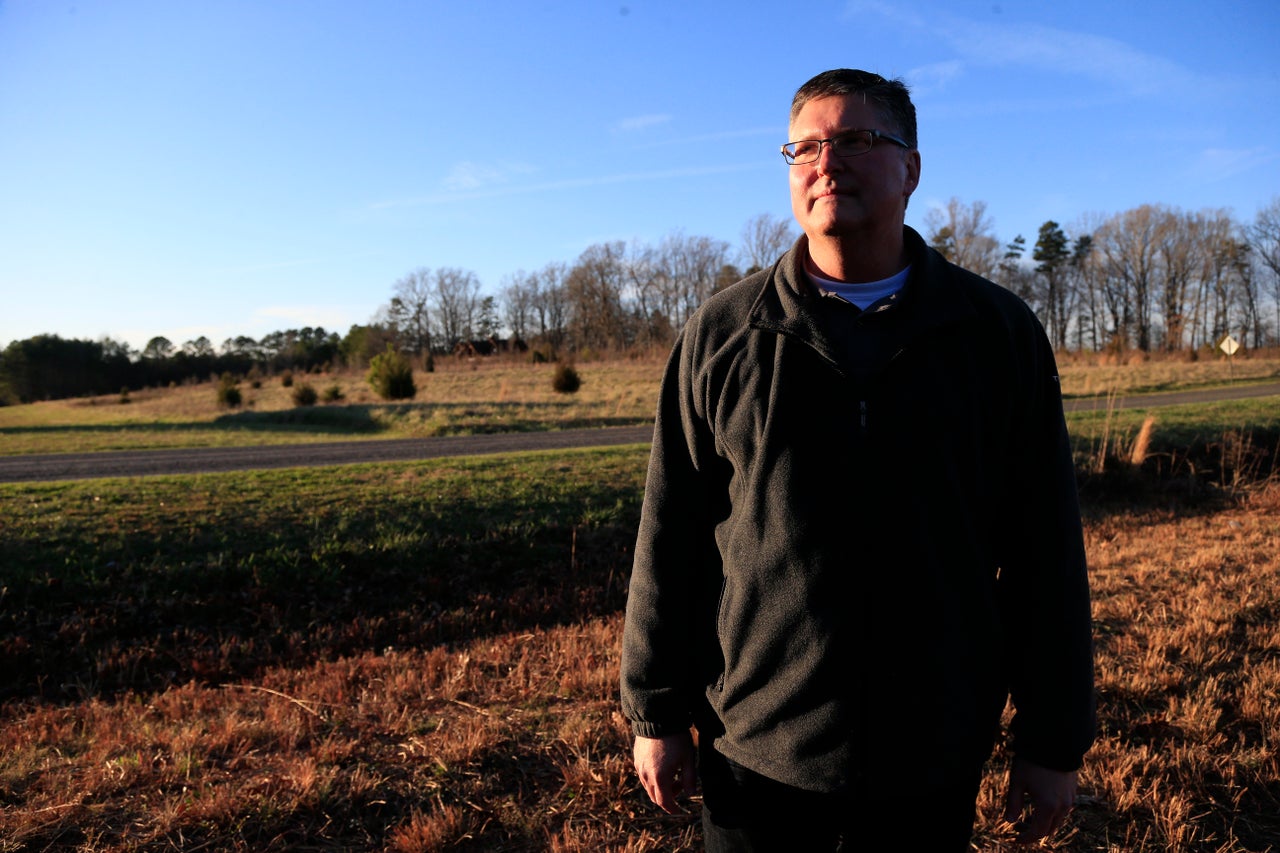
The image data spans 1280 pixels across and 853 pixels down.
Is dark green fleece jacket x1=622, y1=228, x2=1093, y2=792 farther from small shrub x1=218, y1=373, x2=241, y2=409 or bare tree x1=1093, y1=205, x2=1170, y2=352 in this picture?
bare tree x1=1093, y1=205, x2=1170, y2=352

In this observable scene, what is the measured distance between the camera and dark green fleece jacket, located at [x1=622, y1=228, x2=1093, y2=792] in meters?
1.67

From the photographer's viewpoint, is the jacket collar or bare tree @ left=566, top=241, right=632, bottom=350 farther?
bare tree @ left=566, top=241, right=632, bottom=350

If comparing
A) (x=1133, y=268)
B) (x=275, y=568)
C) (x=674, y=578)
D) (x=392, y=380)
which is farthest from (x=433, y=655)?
(x=1133, y=268)

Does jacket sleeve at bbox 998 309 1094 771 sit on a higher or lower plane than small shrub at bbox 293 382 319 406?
lower

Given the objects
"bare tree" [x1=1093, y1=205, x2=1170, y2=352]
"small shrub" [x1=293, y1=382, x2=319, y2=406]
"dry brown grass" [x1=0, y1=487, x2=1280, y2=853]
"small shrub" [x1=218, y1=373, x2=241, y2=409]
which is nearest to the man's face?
"dry brown grass" [x1=0, y1=487, x2=1280, y2=853]

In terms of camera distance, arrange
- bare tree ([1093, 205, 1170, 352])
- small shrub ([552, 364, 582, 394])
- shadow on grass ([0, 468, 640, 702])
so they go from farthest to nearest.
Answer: bare tree ([1093, 205, 1170, 352]) → small shrub ([552, 364, 582, 394]) → shadow on grass ([0, 468, 640, 702])

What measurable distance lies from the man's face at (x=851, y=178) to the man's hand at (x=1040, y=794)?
1.26 m

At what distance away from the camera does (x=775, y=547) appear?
1.73 meters

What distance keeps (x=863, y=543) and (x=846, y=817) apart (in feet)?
1.97

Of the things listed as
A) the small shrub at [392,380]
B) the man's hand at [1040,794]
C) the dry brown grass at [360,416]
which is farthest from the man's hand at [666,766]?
the small shrub at [392,380]

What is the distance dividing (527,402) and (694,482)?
83.2ft

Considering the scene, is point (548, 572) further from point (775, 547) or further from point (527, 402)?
point (527, 402)

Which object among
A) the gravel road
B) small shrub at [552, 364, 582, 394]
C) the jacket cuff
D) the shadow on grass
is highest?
small shrub at [552, 364, 582, 394]

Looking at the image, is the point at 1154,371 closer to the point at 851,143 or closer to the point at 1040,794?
the point at 1040,794
